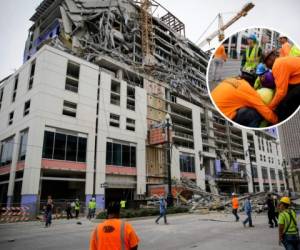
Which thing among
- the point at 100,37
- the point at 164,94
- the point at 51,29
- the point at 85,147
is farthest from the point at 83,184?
the point at 51,29

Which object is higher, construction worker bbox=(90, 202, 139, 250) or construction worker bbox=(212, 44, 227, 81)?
construction worker bbox=(212, 44, 227, 81)

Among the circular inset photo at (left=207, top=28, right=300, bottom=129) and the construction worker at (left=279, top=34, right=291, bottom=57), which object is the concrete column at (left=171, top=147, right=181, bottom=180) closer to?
the circular inset photo at (left=207, top=28, right=300, bottom=129)

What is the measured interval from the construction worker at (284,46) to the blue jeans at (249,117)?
1146mm

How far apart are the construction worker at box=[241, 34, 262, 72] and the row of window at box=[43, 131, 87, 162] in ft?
93.4

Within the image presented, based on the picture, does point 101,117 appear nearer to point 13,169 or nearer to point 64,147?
point 64,147

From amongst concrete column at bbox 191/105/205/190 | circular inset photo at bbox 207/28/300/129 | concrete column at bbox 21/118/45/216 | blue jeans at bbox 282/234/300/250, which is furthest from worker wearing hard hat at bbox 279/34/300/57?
concrete column at bbox 191/105/205/190

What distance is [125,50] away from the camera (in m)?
55.1

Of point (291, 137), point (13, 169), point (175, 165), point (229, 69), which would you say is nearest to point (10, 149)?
point (13, 169)

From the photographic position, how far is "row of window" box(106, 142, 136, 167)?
36.3 metres

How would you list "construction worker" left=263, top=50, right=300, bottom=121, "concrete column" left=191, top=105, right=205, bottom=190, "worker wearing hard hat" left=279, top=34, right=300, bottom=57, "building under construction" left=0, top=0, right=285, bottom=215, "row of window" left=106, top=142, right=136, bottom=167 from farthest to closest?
"concrete column" left=191, top=105, right=205, bottom=190
"row of window" left=106, top=142, right=136, bottom=167
"building under construction" left=0, top=0, right=285, bottom=215
"worker wearing hard hat" left=279, top=34, right=300, bottom=57
"construction worker" left=263, top=50, right=300, bottom=121

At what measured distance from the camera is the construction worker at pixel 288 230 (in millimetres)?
4926

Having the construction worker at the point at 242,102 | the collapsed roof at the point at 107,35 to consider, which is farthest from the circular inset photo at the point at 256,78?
the collapsed roof at the point at 107,35

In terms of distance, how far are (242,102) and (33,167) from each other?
27709 millimetres

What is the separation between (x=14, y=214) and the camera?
23766 millimetres
